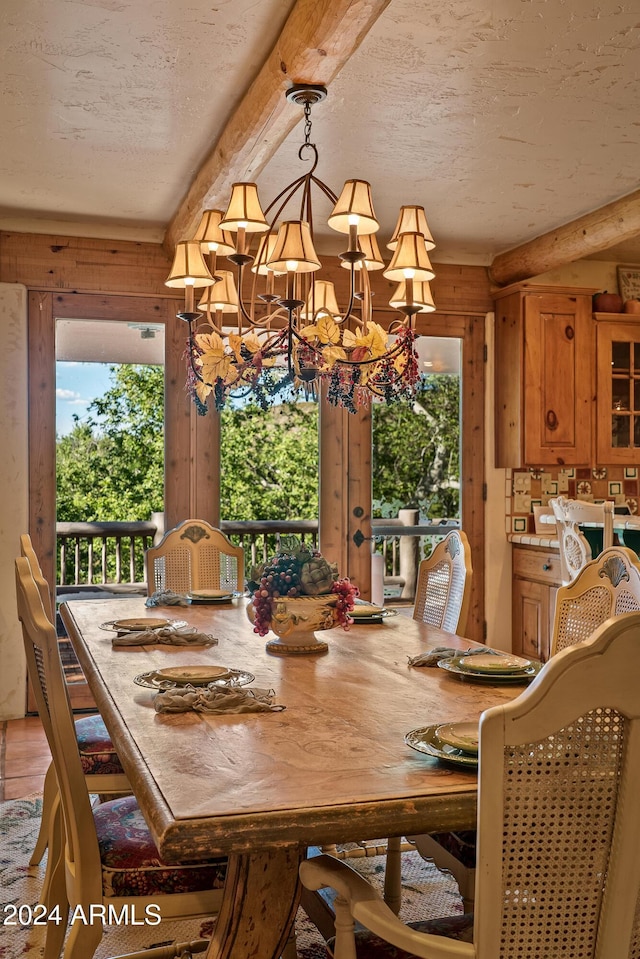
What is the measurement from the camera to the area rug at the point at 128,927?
2.40 meters

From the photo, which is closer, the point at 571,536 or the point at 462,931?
the point at 462,931

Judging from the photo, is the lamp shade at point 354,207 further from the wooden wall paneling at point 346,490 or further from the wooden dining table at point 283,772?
the wooden wall paneling at point 346,490

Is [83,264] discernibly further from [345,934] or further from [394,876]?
[345,934]

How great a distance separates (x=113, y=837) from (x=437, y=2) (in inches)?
93.9

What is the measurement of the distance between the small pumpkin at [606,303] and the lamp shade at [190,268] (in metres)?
3.31

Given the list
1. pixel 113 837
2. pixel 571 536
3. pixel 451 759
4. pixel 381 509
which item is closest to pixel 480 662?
pixel 451 759

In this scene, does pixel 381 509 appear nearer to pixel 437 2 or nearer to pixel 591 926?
pixel 437 2

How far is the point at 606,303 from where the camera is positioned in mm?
5543

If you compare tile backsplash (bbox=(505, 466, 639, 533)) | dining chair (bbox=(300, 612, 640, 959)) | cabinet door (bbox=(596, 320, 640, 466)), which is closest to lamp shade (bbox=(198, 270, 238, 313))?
dining chair (bbox=(300, 612, 640, 959))

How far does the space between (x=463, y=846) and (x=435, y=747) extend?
0.57 metres

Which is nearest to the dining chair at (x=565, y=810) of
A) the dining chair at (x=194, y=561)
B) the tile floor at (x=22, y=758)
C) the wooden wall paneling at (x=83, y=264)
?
the tile floor at (x=22, y=758)

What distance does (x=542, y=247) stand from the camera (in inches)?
200

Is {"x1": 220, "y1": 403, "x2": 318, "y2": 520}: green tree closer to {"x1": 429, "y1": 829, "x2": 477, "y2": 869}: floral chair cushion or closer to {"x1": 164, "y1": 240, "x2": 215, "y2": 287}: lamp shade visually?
{"x1": 164, "y1": 240, "x2": 215, "y2": 287}: lamp shade

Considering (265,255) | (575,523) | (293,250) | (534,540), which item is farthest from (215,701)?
(534,540)
